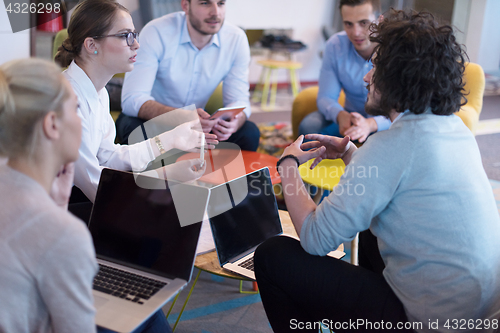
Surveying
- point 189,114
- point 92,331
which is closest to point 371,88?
point 92,331

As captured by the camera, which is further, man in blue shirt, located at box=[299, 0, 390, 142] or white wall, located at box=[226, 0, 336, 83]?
white wall, located at box=[226, 0, 336, 83]

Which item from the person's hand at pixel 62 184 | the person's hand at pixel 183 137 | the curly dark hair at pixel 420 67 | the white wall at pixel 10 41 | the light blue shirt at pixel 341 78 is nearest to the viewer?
the person's hand at pixel 62 184

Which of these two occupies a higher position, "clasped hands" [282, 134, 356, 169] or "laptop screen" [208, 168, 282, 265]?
"clasped hands" [282, 134, 356, 169]

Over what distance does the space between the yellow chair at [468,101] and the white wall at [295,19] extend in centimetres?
255

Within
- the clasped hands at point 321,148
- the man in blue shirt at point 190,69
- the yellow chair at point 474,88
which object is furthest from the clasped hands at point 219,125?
the yellow chair at point 474,88

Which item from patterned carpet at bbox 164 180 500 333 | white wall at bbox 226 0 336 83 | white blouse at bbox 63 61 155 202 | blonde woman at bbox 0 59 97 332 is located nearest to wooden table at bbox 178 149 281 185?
white blouse at bbox 63 61 155 202

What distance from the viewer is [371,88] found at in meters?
1.28

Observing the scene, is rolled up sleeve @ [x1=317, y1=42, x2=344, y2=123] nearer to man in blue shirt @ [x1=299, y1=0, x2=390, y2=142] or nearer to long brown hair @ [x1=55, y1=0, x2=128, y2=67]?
man in blue shirt @ [x1=299, y1=0, x2=390, y2=142]

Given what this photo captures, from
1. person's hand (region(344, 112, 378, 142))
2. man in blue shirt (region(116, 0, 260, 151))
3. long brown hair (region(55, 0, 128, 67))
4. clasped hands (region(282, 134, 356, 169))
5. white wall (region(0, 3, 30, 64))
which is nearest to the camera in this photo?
clasped hands (region(282, 134, 356, 169))

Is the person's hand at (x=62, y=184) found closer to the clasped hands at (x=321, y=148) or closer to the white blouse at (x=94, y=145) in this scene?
the white blouse at (x=94, y=145)

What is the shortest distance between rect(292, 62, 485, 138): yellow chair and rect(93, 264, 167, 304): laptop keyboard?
1.93 metres

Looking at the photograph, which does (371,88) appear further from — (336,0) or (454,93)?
(336,0)

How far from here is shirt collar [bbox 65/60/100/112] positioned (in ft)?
5.16

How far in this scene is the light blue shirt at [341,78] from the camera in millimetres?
2818
